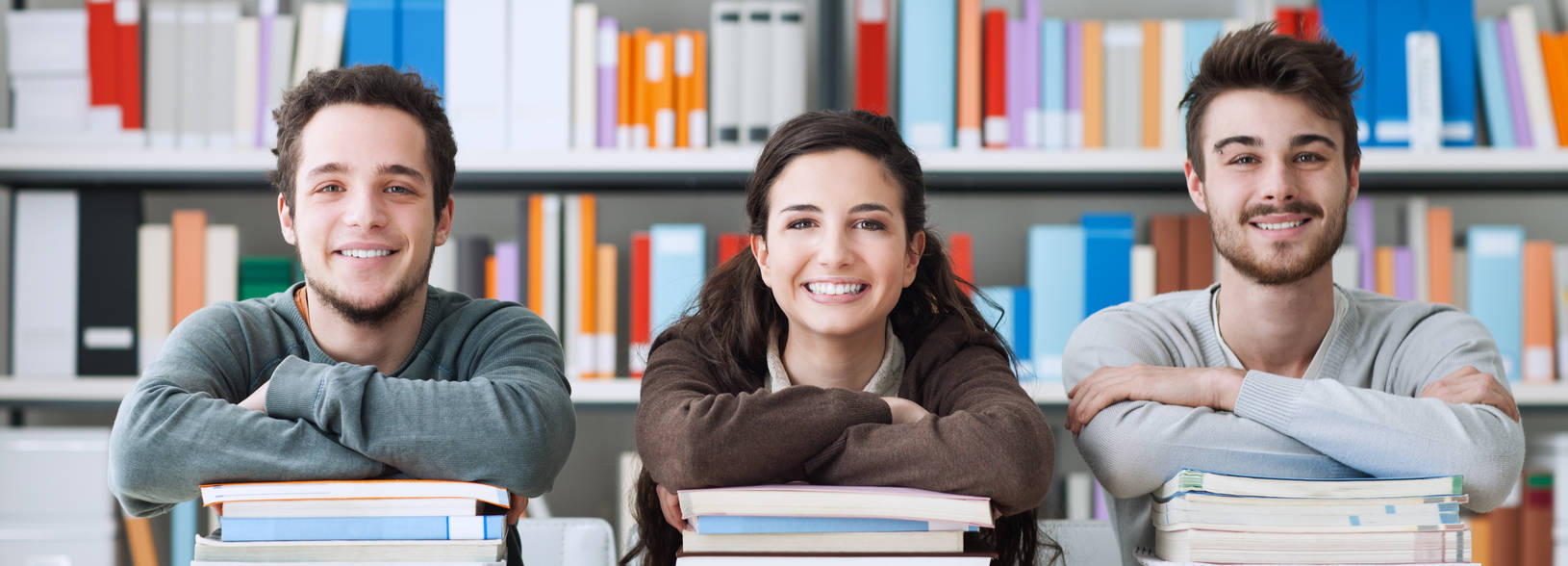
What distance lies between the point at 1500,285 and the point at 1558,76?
0.43 m

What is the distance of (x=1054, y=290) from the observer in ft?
7.80

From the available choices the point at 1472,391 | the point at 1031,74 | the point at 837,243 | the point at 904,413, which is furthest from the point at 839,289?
the point at 1031,74

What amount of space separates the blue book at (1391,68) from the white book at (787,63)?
44.4 inches

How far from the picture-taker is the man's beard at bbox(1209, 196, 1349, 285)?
1.42m

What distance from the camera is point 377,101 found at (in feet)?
4.21

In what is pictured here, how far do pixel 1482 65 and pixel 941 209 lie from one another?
1133 mm

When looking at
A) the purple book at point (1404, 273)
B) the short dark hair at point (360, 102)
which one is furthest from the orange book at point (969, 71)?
the short dark hair at point (360, 102)

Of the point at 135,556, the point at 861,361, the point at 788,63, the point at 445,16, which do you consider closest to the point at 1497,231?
the point at 788,63

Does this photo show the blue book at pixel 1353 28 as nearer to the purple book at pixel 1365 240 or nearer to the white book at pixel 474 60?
the purple book at pixel 1365 240

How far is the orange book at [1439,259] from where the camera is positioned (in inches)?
93.8

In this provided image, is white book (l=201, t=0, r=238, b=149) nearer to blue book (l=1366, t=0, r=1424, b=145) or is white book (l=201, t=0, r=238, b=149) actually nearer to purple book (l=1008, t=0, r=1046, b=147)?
purple book (l=1008, t=0, r=1046, b=147)

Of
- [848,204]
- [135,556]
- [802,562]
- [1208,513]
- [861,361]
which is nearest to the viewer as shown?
[802,562]

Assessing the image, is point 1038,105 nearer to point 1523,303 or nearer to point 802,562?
point 1523,303

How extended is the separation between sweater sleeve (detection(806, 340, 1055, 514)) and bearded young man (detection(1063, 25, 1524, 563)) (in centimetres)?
19
